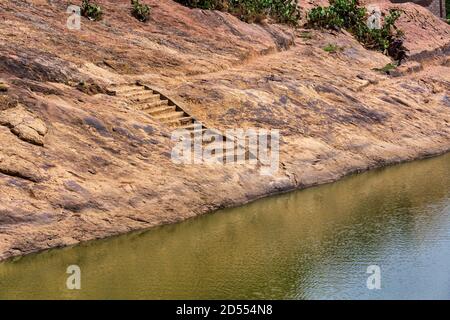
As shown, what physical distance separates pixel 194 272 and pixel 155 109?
1178 centimetres

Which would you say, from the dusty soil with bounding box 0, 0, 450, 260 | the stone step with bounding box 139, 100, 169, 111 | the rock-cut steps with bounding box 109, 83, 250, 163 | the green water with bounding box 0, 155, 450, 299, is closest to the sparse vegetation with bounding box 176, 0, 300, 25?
the dusty soil with bounding box 0, 0, 450, 260

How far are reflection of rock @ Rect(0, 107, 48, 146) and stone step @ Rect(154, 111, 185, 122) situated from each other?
5789 mm

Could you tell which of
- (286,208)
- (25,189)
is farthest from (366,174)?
(25,189)

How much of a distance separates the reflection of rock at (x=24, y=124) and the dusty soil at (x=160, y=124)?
4 centimetres

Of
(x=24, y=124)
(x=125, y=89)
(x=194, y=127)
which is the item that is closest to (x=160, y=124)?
(x=194, y=127)

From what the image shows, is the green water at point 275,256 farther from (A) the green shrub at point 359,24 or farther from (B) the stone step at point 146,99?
(A) the green shrub at point 359,24

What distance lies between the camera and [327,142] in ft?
114

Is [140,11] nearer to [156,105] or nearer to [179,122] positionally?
[156,105]

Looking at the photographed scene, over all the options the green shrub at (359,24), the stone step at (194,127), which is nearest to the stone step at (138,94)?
the stone step at (194,127)

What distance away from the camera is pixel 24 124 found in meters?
27.0

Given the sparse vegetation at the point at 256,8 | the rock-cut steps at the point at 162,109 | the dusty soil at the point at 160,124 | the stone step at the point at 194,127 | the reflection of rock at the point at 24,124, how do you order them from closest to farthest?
the dusty soil at the point at 160,124 → the reflection of rock at the point at 24,124 → the rock-cut steps at the point at 162,109 → the stone step at the point at 194,127 → the sparse vegetation at the point at 256,8

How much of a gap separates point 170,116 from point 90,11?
894 cm

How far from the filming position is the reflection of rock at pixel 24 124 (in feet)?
87.2
